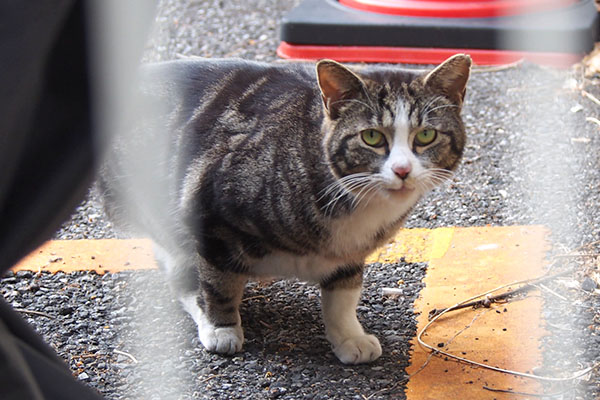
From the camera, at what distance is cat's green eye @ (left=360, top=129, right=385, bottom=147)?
160cm

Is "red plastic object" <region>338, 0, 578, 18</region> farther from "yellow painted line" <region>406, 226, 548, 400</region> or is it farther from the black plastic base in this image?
"yellow painted line" <region>406, 226, 548, 400</region>

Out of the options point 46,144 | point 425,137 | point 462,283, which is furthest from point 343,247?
point 46,144

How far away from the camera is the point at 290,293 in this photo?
196cm

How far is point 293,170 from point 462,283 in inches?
21.6

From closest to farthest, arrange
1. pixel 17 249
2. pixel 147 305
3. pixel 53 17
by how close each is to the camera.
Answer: pixel 53 17
pixel 17 249
pixel 147 305

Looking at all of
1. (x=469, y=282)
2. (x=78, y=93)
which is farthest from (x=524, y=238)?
(x=78, y=93)

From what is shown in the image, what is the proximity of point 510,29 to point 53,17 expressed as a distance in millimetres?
2453

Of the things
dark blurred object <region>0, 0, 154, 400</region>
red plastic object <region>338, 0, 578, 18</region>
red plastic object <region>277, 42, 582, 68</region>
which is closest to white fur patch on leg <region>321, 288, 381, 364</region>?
dark blurred object <region>0, 0, 154, 400</region>

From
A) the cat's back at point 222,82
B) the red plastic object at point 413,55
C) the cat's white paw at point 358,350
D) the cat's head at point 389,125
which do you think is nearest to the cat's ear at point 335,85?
the cat's head at point 389,125

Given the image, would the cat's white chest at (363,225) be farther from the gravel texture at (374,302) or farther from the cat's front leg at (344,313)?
the gravel texture at (374,302)

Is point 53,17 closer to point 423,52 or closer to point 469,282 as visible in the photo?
point 469,282

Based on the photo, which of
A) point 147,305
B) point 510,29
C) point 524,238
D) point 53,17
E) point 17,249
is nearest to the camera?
point 53,17

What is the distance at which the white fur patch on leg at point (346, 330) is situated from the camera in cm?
166

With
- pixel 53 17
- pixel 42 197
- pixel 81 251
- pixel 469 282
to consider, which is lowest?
pixel 81 251
